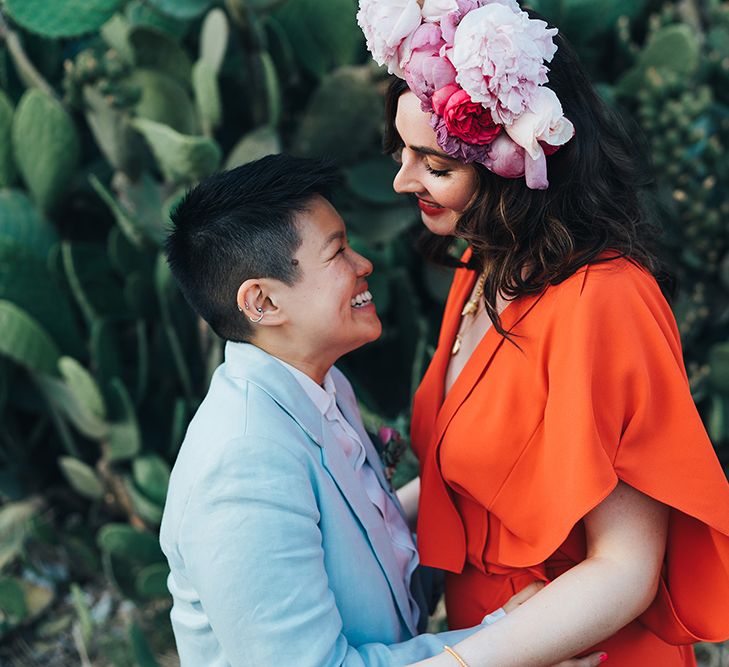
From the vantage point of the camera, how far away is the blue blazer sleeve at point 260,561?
3.95 ft

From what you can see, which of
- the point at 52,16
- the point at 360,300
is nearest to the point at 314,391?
the point at 360,300

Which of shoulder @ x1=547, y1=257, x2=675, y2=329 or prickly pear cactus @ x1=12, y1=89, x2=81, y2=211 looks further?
prickly pear cactus @ x1=12, y1=89, x2=81, y2=211

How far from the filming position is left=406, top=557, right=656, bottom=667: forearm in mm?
1267

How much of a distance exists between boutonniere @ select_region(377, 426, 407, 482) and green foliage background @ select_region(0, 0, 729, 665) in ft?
3.01

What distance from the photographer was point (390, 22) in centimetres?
130

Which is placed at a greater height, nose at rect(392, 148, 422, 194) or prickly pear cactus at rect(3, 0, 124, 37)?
prickly pear cactus at rect(3, 0, 124, 37)

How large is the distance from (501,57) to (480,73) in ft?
0.12

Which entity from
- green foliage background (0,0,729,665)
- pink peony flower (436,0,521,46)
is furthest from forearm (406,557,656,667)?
green foliage background (0,0,729,665)

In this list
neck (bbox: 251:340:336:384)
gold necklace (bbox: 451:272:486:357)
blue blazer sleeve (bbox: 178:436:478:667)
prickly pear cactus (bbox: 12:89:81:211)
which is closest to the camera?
blue blazer sleeve (bbox: 178:436:478:667)

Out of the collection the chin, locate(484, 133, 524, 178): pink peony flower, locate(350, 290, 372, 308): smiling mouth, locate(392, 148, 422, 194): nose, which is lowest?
locate(350, 290, 372, 308): smiling mouth

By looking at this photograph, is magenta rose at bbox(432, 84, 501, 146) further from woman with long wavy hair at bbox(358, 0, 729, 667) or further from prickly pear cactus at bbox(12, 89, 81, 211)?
prickly pear cactus at bbox(12, 89, 81, 211)

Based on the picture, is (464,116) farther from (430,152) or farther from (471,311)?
(471,311)

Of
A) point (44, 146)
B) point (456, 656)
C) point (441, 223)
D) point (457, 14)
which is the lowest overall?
point (456, 656)

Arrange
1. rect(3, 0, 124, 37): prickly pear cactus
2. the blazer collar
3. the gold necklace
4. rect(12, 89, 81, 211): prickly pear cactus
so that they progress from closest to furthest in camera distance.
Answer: the blazer collar, the gold necklace, rect(3, 0, 124, 37): prickly pear cactus, rect(12, 89, 81, 211): prickly pear cactus
